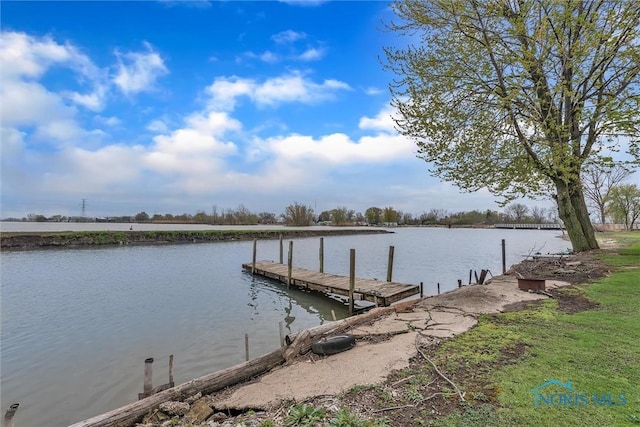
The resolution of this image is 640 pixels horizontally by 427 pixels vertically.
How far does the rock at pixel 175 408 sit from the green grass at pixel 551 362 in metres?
3.07

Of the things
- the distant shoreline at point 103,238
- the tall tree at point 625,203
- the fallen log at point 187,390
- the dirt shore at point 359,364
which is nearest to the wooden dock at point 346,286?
the dirt shore at point 359,364

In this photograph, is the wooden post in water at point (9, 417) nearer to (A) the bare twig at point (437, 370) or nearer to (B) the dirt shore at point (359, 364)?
(B) the dirt shore at point (359, 364)

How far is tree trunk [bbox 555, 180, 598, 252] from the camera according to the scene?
44.7 ft

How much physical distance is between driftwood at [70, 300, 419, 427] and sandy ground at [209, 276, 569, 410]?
8.3 inches

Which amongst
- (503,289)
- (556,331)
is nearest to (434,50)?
(503,289)

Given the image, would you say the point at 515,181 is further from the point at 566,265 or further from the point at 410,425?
the point at 410,425

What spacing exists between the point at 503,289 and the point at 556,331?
12.9 ft

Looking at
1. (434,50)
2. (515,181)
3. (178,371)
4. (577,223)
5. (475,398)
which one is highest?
(434,50)

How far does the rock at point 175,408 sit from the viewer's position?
4.04 meters

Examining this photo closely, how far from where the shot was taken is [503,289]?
29.2 feet

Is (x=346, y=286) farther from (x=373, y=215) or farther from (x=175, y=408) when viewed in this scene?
(x=373, y=215)

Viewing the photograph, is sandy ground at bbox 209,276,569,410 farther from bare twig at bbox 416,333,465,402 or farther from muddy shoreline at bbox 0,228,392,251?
A: muddy shoreline at bbox 0,228,392,251

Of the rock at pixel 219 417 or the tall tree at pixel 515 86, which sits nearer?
the rock at pixel 219 417

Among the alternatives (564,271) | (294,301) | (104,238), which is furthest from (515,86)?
(104,238)
